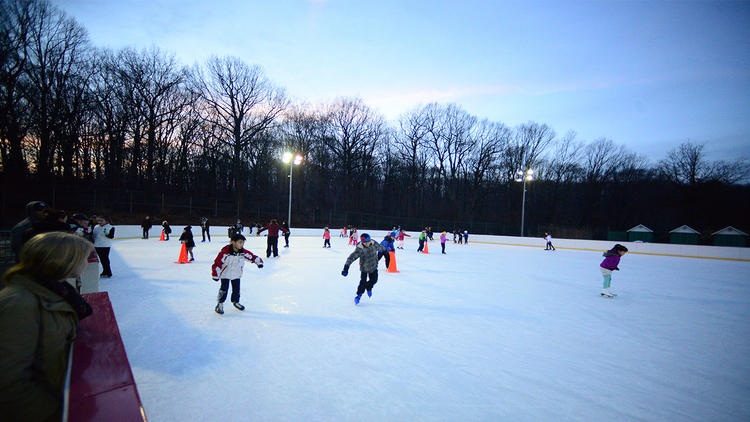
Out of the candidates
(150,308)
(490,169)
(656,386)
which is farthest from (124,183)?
(490,169)

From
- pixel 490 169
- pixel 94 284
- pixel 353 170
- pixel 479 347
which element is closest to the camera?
pixel 479 347

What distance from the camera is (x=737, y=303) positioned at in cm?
748

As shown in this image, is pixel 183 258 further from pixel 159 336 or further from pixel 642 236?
pixel 642 236

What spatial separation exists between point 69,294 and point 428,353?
3.58 metres

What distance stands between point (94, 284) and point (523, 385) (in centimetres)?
570

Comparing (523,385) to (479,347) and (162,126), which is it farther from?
(162,126)

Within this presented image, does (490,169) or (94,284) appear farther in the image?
(490,169)

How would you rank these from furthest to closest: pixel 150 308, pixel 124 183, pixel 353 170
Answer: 1. pixel 353 170
2. pixel 124 183
3. pixel 150 308

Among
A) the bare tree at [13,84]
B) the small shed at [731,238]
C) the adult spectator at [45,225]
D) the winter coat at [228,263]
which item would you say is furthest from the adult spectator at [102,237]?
the small shed at [731,238]

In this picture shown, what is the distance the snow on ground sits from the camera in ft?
9.48

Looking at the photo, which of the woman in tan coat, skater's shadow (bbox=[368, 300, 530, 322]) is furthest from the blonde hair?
skater's shadow (bbox=[368, 300, 530, 322])

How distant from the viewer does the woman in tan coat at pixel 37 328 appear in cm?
111

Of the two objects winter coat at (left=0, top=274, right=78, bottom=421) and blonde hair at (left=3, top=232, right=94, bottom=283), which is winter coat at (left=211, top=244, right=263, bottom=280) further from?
winter coat at (left=0, top=274, right=78, bottom=421)

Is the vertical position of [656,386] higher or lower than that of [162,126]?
lower
